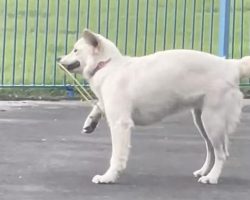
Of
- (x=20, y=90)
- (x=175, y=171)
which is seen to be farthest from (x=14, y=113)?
(x=175, y=171)

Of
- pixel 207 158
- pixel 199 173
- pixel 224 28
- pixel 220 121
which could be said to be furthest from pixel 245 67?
pixel 224 28

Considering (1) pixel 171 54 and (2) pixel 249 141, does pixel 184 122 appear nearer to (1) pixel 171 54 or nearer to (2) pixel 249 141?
(2) pixel 249 141

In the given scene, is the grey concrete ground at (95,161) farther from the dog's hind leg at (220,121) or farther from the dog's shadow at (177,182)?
the dog's hind leg at (220,121)

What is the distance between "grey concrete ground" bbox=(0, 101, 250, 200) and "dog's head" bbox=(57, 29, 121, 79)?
0.95 meters

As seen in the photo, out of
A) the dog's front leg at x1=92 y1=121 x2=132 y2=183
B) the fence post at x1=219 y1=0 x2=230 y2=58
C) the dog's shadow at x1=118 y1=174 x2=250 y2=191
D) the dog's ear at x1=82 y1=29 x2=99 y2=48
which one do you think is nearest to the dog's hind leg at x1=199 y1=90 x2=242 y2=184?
the dog's shadow at x1=118 y1=174 x2=250 y2=191

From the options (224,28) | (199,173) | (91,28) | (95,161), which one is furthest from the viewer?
(91,28)

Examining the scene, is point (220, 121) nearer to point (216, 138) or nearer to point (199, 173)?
point (216, 138)

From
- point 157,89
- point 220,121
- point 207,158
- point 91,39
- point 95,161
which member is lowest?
point 95,161

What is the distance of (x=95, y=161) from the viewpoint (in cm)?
859

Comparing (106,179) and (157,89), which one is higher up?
(157,89)

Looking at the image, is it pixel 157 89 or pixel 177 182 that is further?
pixel 177 182

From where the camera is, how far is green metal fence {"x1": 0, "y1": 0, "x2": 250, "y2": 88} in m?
14.1

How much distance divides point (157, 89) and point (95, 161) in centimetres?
133

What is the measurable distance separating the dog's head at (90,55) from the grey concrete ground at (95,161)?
37.4 inches
